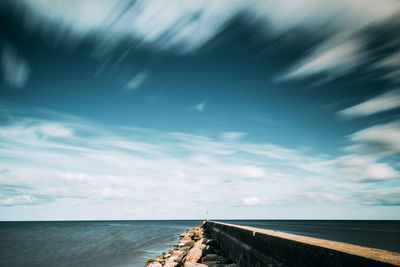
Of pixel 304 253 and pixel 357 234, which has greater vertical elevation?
pixel 304 253

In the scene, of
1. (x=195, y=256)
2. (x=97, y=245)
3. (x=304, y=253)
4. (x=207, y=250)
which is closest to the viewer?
(x=304, y=253)

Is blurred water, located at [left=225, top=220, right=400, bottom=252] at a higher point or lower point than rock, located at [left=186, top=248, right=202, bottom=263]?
lower

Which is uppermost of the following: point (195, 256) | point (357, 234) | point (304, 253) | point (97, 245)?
point (304, 253)

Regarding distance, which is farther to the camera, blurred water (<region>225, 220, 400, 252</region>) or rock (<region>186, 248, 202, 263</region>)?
blurred water (<region>225, 220, 400, 252</region>)

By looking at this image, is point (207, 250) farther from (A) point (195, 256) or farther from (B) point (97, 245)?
(B) point (97, 245)

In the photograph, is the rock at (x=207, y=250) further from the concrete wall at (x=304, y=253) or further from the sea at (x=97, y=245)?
the sea at (x=97, y=245)

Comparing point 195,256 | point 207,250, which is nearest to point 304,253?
point 195,256

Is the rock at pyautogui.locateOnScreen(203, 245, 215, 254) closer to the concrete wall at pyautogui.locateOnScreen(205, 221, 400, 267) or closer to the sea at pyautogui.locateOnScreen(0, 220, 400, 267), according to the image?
the concrete wall at pyautogui.locateOnScreen(205, 221, 400, 267)

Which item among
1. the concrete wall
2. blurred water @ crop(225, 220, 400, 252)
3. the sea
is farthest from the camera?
blurred water @ crop(225, 220, 400, 252)

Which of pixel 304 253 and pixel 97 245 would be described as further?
pixel 97 245

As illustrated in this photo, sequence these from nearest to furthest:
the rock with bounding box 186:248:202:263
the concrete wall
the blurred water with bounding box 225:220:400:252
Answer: the concrete wall
the rock with bounding box 186:248:202:263
the blurred water with bounding box 225:220:400:252

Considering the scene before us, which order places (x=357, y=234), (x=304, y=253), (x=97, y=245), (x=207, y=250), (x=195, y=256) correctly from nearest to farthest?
1. (x=304, y=253)
2. (x=195, y=256)
3. (x=207, y=250)
4. (x=97, y=245)
5. (x=357, y=234)

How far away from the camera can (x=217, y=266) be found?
21.5 feet

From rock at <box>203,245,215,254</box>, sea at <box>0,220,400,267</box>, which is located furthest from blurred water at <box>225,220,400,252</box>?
rock at <box>203,245,215,254</box>
